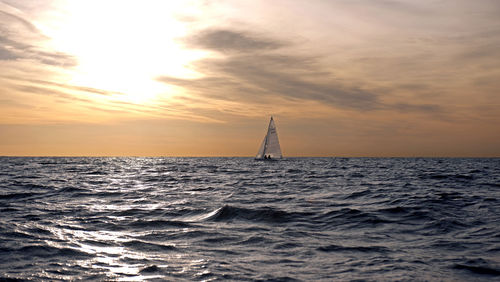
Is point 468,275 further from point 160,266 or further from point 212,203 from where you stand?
point 212,203

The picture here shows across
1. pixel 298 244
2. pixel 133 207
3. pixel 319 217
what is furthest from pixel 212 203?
pixel 298 244

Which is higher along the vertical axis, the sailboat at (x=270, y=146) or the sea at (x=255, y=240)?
the sailboat at (x=270, y=146)

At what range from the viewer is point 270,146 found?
103812 millimetres

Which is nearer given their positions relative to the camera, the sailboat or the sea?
the sea

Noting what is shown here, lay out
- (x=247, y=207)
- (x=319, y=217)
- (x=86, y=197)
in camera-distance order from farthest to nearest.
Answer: (x=86, y=197), (x=247, y=207), (x=319, y=217)

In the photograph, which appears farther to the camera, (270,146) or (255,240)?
(270,146)

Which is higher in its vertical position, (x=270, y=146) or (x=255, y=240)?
(x=270, y=146)

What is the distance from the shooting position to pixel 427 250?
404 inches

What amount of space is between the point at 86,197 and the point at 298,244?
1615 centimetres

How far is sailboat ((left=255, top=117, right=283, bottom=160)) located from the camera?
102688mm

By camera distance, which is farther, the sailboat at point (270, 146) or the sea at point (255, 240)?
the sailboat at point (270, 146)

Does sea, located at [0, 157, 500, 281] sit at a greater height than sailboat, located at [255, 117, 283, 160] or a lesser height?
lesser

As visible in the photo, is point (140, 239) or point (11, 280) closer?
point (11, 280)

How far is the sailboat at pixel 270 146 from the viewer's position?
102688 millimetres
